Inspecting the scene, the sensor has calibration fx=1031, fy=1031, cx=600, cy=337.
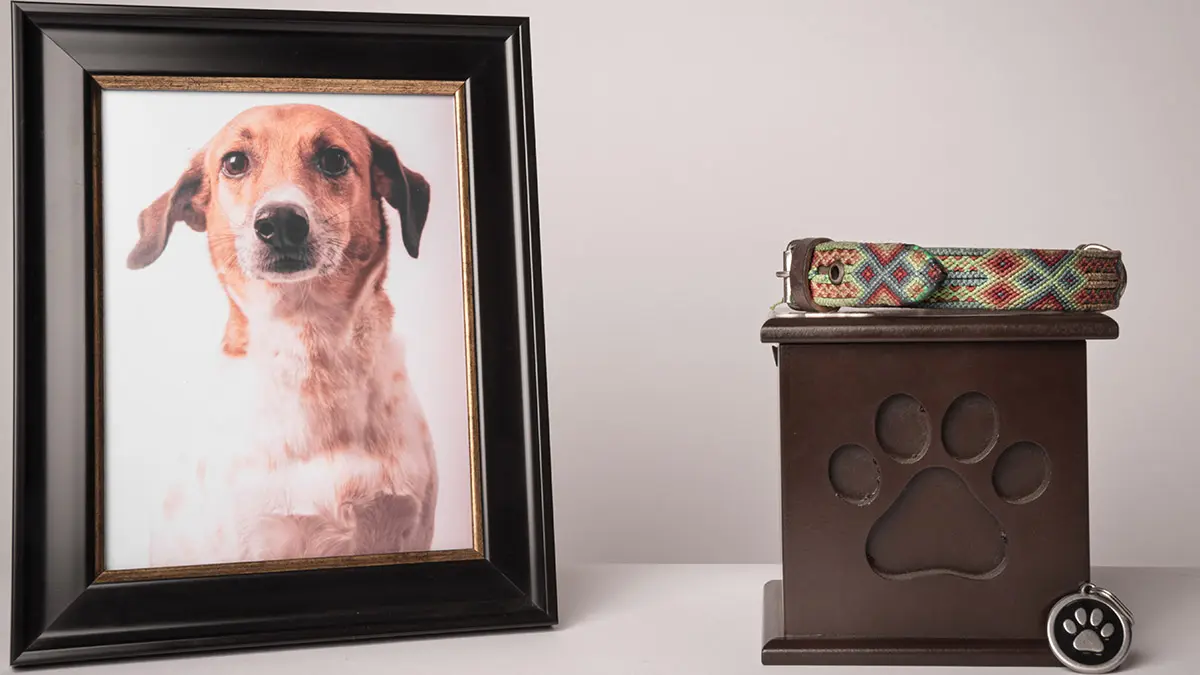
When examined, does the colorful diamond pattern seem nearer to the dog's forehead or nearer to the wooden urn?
the wooden urn

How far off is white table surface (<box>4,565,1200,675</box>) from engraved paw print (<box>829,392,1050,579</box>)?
8 cm

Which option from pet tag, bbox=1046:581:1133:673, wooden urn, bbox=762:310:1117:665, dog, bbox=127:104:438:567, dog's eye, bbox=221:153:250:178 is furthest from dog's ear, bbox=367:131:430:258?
pet tag, bbox=1046:581:1133:673

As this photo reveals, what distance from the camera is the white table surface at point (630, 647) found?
0.77 m

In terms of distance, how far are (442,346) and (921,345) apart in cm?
39

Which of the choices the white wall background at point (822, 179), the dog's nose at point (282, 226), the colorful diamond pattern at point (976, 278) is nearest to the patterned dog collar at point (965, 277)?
the colorful diamond pattern at point (976, 278)

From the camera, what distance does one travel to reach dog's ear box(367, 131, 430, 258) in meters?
0.89

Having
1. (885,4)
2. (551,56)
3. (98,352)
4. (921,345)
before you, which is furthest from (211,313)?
(885,4)

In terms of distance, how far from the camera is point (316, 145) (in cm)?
88

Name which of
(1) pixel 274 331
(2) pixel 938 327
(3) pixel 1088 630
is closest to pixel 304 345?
(1) pixel 274 331

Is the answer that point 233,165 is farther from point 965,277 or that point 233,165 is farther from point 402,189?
point 965,277

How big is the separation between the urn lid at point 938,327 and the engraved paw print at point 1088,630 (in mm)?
202

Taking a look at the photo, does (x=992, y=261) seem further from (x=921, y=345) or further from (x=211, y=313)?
(x=211, y=313)

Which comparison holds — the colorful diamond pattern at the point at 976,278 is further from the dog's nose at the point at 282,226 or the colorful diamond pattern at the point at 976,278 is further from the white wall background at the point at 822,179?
the white wall background at the point at 822,179

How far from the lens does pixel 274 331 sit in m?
0.86
